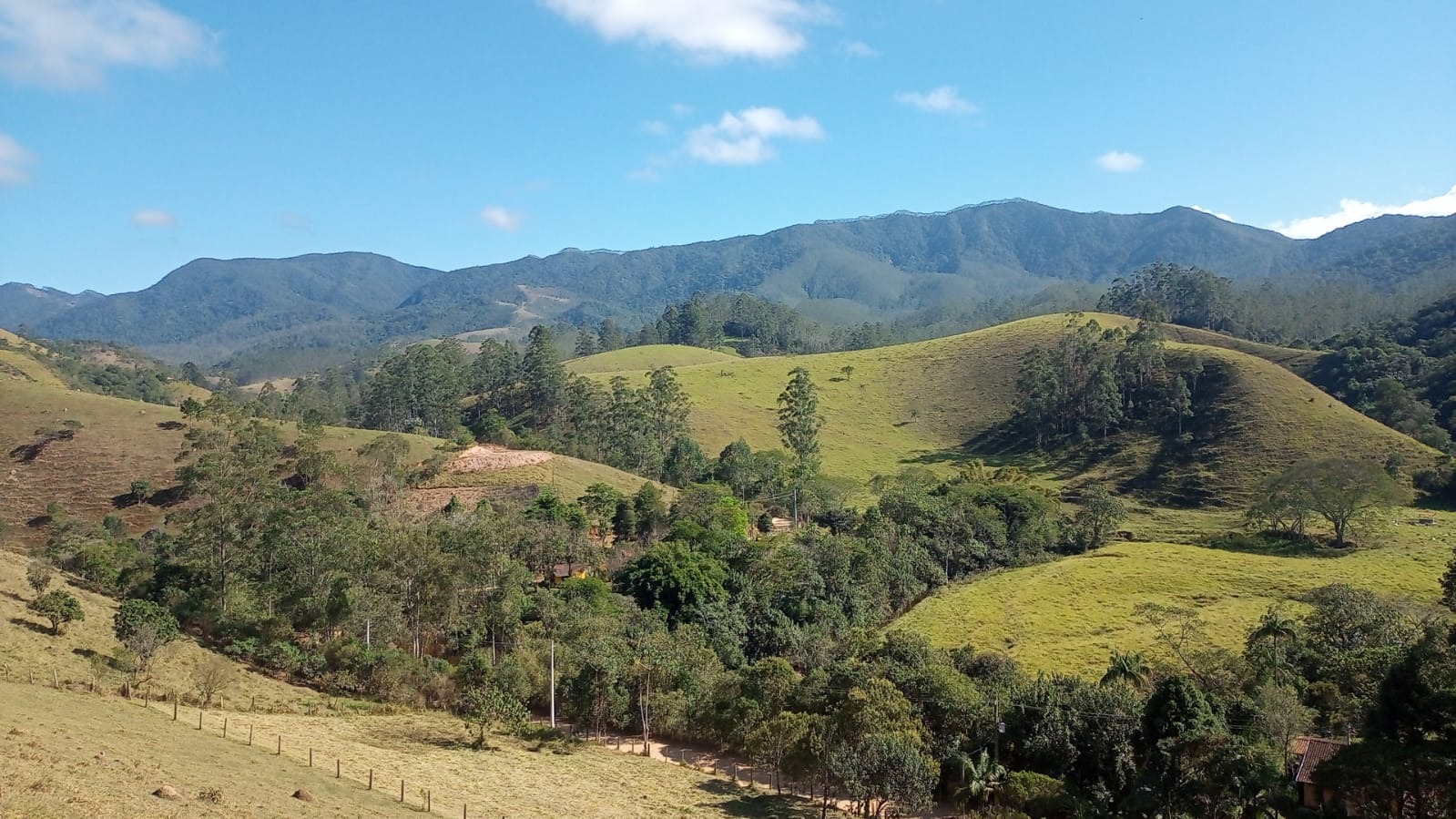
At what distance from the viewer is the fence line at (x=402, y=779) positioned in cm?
2608

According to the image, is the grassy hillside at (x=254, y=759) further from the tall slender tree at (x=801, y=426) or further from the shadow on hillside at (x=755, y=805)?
the tall slender tree at (x=801, y=426)

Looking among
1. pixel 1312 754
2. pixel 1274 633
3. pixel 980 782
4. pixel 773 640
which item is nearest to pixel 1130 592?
pixel 1274 633

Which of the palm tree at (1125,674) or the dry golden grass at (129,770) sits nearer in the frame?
the dry golden grass at (129,770)

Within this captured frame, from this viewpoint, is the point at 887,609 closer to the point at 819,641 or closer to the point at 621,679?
the point at 819,641

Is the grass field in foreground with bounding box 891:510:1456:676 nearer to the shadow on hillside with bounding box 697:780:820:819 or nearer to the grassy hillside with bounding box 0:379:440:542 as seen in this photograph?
the shadow on hillside with bounding box 697:780:820:819

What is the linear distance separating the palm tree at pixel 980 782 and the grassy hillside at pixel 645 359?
117 metres

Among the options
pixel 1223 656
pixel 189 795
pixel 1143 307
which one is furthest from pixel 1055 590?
pixel 1143 307

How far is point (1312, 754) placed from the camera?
2475 centimetres

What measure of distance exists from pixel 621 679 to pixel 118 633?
66.7ft

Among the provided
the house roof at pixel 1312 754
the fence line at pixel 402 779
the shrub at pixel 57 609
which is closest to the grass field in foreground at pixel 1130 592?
the house roof at pixel 1312 754

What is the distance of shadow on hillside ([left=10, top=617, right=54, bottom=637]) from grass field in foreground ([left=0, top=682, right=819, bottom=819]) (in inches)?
306

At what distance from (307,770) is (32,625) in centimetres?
1801

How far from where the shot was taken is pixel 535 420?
356ft

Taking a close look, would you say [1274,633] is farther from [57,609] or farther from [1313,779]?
[57,609]
